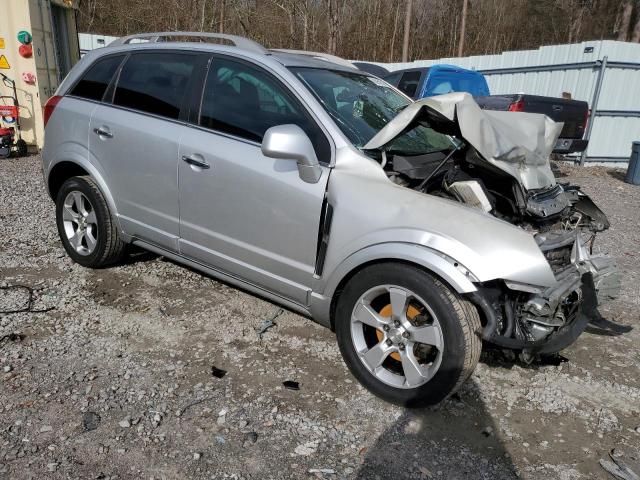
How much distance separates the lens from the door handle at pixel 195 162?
10.8 ft

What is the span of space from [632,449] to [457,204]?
1555 millimetres

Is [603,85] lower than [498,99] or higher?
higher

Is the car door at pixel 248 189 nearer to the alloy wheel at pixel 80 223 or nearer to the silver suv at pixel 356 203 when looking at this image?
the silver suv at pixel 356 203

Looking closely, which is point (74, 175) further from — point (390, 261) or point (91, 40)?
point (91, 40)

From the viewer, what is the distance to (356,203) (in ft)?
9.14

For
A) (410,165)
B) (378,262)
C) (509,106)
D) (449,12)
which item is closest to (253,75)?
(410,165)

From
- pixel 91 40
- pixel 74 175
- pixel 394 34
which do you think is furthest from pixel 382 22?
pixel 74 175

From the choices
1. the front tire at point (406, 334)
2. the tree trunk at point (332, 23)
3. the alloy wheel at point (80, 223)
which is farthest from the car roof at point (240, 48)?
the tree trunk at point (332, 23)

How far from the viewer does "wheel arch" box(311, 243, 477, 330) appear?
8.10 feet

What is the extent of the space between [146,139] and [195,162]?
54cm

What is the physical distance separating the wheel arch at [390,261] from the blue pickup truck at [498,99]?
713 cm

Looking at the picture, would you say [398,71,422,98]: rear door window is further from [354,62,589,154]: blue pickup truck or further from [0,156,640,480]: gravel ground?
[0,156,640,480]: gravel ground

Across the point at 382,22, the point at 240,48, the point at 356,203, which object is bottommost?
the point at 356,203

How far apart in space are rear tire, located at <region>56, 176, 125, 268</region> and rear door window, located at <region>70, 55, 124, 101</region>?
0.69 metres
